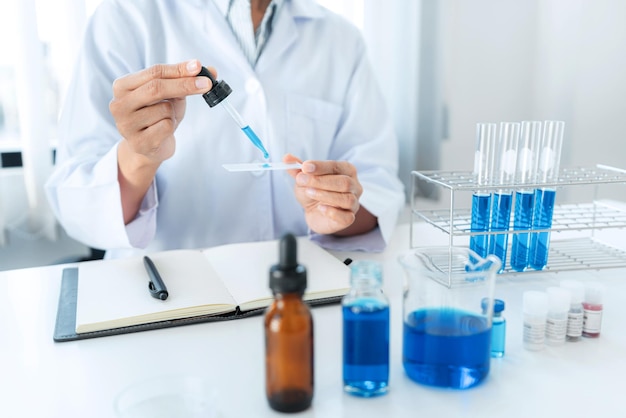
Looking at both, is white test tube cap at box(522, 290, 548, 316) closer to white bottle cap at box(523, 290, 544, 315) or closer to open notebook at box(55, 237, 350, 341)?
white bottle cap at box(523, 290, 544, 315)

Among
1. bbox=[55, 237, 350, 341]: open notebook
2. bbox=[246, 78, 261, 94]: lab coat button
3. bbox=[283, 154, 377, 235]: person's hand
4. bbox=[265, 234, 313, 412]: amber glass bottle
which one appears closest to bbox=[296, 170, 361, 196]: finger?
bbox=[283, 154, 377, 235]: person's hand

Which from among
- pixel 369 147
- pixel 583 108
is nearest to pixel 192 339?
pixel 369 147

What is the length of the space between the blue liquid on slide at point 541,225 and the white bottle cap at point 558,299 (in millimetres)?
241

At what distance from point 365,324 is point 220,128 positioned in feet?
2.85

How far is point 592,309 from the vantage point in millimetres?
808

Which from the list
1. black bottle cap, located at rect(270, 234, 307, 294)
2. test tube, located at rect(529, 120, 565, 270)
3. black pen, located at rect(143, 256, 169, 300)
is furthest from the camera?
test tube, located at rect(529, 120, 565, 270)

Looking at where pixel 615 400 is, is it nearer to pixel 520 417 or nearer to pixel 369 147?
pixel 520 417

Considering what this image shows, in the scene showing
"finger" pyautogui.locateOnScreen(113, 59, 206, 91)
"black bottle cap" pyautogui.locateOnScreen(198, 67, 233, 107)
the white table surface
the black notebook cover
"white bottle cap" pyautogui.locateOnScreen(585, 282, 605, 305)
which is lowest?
the white table surface

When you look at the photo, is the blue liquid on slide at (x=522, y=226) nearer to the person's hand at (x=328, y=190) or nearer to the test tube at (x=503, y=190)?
the test tube at (x=503, y=190)

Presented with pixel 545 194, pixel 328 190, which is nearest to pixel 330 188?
pixel 328 190

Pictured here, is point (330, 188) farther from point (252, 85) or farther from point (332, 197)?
point (252, 85)

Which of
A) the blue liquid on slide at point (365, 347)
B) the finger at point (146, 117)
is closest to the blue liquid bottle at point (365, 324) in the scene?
the blue liquid on slide at point (365, 347)

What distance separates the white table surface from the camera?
649mm

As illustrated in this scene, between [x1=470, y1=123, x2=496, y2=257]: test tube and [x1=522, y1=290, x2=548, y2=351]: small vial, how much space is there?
17 cm
